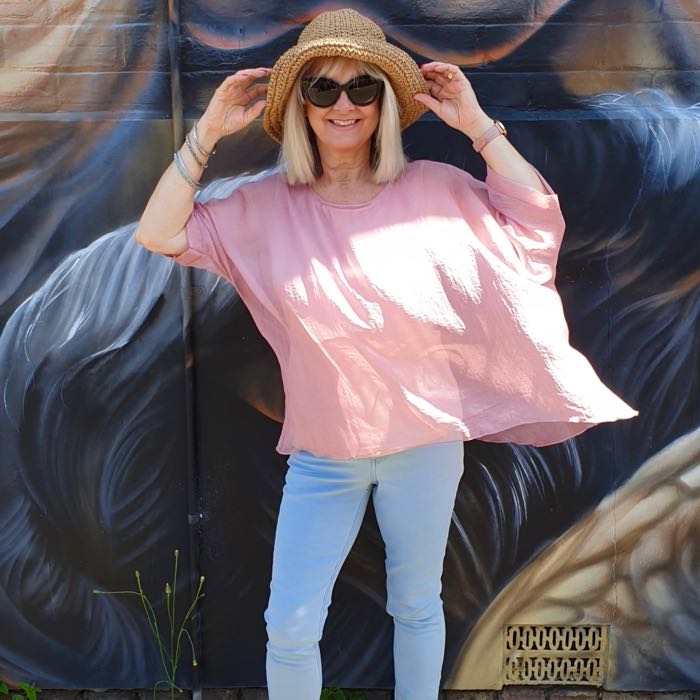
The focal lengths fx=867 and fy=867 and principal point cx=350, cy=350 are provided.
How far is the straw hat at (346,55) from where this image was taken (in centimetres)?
199

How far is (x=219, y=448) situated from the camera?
2684 millimetres

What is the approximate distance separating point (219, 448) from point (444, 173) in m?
1.11

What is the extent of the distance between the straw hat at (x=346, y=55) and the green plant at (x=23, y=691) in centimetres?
195

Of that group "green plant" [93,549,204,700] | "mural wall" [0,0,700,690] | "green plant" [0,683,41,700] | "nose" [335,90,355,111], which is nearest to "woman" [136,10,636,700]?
"nose" [335,90,355,111]

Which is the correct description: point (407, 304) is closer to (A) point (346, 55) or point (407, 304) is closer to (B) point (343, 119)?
(B) point (343, 119)

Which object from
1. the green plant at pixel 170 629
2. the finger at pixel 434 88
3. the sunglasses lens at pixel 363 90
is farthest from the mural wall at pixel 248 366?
the sunglasses lens at pixel 363 90

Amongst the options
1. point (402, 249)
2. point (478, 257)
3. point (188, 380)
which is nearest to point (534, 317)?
point (478, 257)

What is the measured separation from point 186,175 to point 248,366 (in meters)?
0.76

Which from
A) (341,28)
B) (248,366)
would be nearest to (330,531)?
(248,366)

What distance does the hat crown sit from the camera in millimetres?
2047

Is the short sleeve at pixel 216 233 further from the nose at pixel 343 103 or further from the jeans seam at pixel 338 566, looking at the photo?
the jeans seam at pixel 338 566

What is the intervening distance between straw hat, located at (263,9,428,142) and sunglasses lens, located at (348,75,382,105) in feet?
0.14

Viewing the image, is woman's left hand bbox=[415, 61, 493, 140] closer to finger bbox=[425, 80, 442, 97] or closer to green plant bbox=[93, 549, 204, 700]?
finger bbox=[425, 80, 442, 97]

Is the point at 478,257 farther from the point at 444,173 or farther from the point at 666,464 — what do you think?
the point at 666,464
